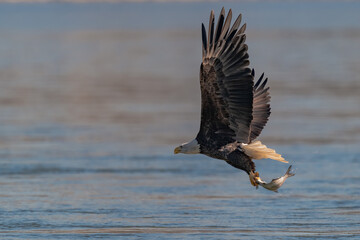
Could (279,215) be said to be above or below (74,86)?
below

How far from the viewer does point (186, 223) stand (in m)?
8.46

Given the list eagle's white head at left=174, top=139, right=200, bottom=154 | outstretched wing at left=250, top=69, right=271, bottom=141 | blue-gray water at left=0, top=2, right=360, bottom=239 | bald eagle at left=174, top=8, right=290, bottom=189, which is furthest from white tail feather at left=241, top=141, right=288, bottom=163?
outstretched wing at left=250, top=69, right=271, bottom=141

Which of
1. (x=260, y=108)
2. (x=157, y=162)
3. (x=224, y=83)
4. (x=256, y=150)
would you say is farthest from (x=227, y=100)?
(x=157, y=162)

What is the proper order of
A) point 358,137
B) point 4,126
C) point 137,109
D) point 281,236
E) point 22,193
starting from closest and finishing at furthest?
point 281,236, point 22,193, point 358,137, point 4,126, point 137,109

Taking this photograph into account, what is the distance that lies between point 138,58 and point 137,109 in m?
10.7

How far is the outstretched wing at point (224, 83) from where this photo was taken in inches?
305

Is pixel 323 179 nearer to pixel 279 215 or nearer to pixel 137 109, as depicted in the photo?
pixel 279 215

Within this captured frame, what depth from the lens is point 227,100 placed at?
7.91 metres

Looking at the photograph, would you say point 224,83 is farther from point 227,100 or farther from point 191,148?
point 191,148

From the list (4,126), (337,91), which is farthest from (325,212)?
(337,91)

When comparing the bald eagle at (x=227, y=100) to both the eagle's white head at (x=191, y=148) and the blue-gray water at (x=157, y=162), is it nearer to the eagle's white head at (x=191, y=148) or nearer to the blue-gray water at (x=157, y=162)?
the eagle's white head at (x=191, y=148)

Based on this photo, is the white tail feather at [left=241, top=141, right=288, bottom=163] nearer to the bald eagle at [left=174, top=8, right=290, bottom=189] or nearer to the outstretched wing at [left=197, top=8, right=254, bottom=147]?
the bald eagle at [left=174, top=8, right=290, bottom=189]

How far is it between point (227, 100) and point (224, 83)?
15cm

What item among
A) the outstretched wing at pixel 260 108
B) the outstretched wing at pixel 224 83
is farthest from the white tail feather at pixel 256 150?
the outstretched wing at pixel 260 108
